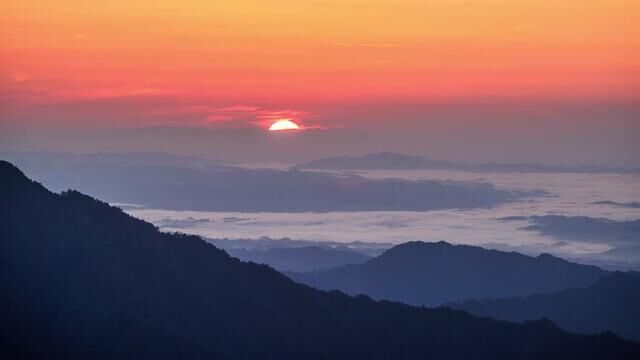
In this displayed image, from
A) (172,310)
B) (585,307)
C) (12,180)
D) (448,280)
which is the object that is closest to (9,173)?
(12,180)

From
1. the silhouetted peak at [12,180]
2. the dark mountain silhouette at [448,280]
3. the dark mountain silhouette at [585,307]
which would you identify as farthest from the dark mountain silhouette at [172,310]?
the dark mountain silhouette at [448,280]

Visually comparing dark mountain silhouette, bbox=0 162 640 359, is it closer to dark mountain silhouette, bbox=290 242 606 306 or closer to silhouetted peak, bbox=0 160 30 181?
silhouetted peak, bbox=0 160 30 181

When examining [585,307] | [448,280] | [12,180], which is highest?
[12,180]

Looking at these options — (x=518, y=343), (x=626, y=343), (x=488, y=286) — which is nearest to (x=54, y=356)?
(x=518, y=343)

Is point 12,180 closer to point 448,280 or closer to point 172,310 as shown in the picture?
point 172,310

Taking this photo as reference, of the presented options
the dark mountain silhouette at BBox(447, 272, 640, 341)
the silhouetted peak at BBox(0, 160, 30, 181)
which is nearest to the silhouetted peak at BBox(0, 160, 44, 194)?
the silhouetted peak at BBox(0, 160, 30, 181)
